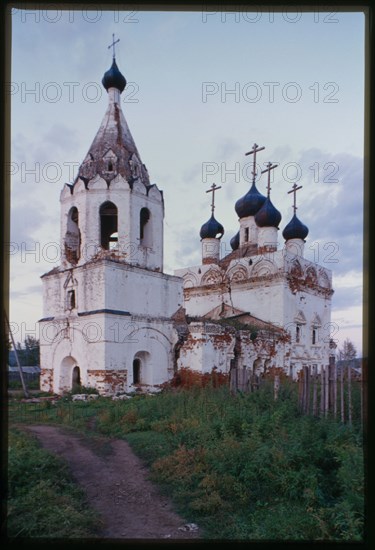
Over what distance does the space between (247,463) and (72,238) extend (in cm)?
783

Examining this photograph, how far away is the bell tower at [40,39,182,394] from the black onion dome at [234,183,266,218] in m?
8.77

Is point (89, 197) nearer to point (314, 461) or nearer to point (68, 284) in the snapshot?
point (68, 284)

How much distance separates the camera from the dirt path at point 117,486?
11.5ft

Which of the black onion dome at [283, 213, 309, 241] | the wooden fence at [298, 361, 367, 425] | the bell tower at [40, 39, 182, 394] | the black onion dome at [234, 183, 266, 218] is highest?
the black onion dome at [234, 183, 266, 218]

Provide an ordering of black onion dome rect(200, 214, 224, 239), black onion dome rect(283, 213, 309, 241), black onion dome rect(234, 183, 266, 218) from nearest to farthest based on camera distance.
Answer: black onion dome rect(283, 213, 309, 241) → black onion dome rect(234, 183, 266, 218) → black onion dome rect(200, 214, 224, 239)

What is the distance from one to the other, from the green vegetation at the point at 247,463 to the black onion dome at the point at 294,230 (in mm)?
12711

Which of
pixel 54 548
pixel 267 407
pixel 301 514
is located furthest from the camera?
pixel 267 407

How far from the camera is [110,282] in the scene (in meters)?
9.91

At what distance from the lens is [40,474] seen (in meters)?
3.86

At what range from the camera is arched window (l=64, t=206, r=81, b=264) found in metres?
10.4

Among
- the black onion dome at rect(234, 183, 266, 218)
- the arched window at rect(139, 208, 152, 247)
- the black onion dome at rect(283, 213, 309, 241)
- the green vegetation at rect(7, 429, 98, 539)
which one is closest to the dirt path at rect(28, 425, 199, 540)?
the green vegetation at rect(7, 429, 98, 539)

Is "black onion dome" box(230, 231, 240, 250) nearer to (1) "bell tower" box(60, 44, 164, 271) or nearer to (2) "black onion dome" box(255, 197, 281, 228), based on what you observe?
(2) "black onion dome" box(255, 197, 281, 228)

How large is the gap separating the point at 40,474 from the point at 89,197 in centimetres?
782

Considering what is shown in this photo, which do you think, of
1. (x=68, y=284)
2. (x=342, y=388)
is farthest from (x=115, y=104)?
(x=342, y=388)
